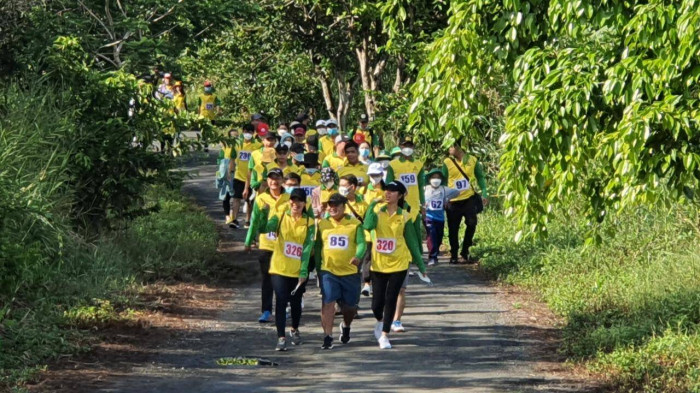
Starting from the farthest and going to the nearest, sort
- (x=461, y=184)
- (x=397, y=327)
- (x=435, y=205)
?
(x=461, y=184) < (x=435, y=205) < (x=397, y=327)

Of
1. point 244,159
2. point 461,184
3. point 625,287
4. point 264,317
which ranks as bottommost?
point 264,317

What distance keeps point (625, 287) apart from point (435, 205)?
4.06 m

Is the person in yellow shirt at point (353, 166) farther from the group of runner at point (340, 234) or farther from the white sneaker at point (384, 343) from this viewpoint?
the white sneaker at point (384, 343)

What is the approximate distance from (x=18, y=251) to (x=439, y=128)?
4381 millimetres

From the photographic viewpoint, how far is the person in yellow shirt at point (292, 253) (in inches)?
516

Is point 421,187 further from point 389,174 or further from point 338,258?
point 338,258

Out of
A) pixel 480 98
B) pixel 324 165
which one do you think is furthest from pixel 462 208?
pixel 480 98

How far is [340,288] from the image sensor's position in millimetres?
13133

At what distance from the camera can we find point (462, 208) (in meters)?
18.8

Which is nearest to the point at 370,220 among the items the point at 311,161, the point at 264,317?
the point at 264,317

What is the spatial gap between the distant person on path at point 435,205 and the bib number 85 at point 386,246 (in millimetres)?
5255

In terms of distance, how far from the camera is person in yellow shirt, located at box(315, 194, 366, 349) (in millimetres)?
12992

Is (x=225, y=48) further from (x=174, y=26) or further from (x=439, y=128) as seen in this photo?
(x=439, y=128)

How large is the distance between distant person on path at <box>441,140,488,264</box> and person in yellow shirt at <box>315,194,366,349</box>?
5664 mm
